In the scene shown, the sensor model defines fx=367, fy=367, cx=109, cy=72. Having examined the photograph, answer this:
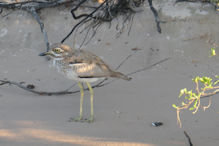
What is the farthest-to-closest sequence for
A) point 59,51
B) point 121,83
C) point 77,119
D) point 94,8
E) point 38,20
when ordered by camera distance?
point 94,8 < point 38,20 < point 121,83 < point 59,51 < point 77,119

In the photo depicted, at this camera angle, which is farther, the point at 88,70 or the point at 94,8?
the point at 94,8

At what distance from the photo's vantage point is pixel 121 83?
6.73 meters

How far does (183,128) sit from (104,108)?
4.54 feet

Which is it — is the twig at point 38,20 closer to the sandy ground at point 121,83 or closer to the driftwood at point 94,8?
the driftwood at point 94,8

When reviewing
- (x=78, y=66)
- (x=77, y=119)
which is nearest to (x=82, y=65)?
(x=78, y=66)

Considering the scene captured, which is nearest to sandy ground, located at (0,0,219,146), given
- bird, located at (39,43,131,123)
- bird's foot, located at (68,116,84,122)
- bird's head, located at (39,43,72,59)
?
bird's foot, located at (68,116,84,122)

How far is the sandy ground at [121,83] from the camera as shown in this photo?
436 centimetres

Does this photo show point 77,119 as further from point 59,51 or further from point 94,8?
point 94,8

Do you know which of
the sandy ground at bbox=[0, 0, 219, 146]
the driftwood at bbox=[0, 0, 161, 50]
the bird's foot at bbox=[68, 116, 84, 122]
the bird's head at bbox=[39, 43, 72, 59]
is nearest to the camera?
the sandy ground at bbox=[0, 0, 219, 146]

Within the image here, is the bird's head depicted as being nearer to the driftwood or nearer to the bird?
the bird

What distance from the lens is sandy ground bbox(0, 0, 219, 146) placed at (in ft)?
14.3

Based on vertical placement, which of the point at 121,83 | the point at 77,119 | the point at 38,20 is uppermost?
the point at 38,20

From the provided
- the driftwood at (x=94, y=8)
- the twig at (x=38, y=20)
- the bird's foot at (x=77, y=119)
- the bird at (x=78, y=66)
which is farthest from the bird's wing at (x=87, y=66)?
the twig at (x=38, y=20)

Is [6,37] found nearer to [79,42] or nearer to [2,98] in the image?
[79,42]
